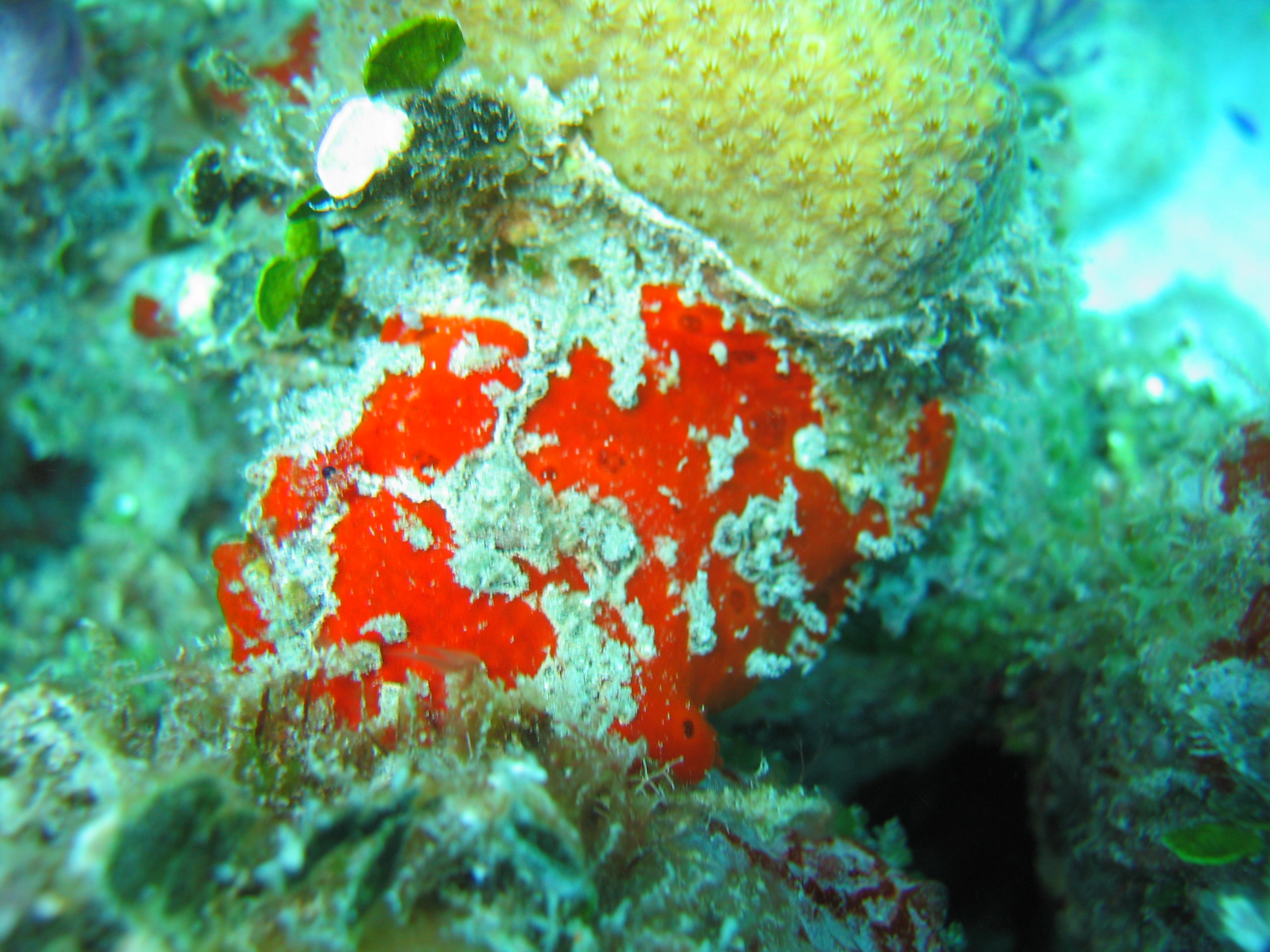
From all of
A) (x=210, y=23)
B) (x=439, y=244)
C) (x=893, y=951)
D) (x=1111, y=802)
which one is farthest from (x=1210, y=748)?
(x=210, y=23)

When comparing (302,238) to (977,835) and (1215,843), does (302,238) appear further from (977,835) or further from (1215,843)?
(977,835)

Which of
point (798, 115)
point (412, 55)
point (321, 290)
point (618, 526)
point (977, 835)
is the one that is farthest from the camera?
point (977, 835)

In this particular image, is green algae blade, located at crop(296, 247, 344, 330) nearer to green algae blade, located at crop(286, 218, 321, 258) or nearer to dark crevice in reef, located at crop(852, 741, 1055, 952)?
green algae blade, located at crop(286, 218, 321, 258)

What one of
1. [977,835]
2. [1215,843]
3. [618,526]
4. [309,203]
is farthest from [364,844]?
[977,835]

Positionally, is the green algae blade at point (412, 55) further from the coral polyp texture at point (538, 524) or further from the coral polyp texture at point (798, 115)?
the coral polyp texture at point (538, 524)

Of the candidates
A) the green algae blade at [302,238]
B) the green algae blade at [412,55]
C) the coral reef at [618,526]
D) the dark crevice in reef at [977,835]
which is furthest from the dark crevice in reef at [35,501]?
the dark crevice in reef at [977,835]

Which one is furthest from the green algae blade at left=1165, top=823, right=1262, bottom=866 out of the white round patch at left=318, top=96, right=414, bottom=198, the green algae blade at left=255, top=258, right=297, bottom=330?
the green algae blade at left=255, top=258, right=297, bottom=330

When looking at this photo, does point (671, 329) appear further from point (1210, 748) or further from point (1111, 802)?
point (1111, 802)
